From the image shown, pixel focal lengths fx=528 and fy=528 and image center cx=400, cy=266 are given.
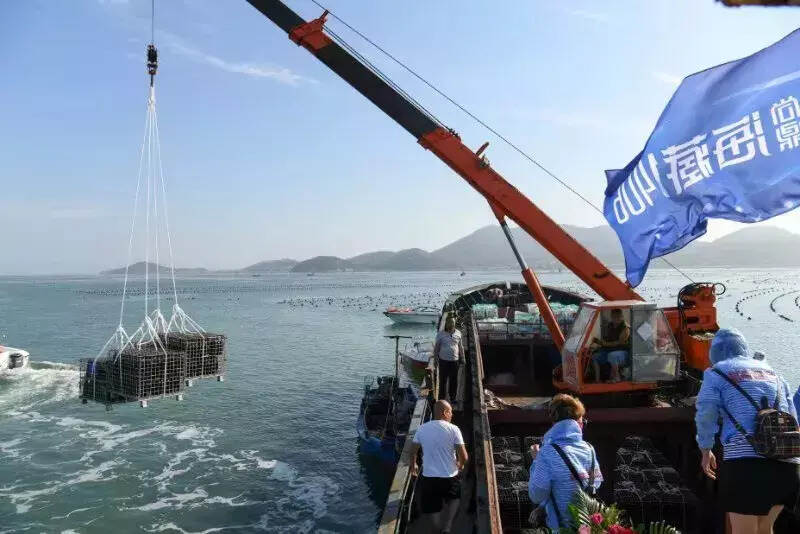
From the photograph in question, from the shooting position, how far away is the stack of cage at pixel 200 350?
13.4 m

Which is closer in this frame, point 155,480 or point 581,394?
point 581,394

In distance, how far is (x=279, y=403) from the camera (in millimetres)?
32312

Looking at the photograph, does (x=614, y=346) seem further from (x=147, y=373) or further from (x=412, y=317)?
(x=412, y=317)

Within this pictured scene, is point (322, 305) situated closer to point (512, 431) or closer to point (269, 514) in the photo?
point (269, 514)

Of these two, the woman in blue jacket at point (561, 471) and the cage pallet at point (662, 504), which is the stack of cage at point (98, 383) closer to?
the cage pallet at point (662, 504)

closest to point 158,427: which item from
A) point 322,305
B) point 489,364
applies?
point 489,364

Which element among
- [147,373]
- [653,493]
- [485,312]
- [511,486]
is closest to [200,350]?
[147,373]

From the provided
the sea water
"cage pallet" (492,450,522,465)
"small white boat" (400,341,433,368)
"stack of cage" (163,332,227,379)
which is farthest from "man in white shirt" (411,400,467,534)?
"small white boat" (400,341,433,368)

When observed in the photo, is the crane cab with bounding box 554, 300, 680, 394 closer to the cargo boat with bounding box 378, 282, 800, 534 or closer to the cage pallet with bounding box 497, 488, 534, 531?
the cargo boat with bounding box 378, 282, 800, 534

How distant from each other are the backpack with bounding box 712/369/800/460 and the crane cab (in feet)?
19.5

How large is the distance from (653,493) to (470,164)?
8576 millimetres

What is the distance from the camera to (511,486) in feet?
33.3

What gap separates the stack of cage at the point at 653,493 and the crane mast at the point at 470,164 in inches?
127

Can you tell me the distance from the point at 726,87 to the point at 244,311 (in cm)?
9536
